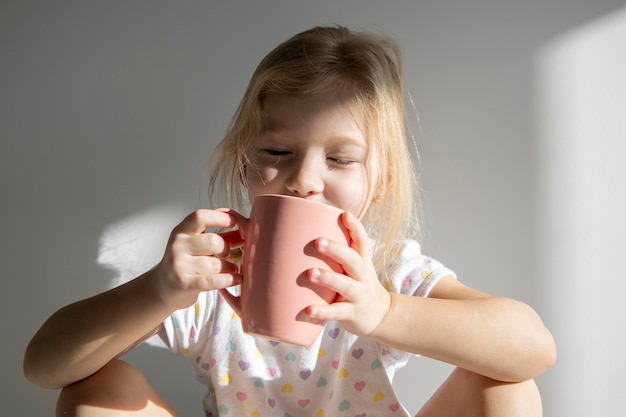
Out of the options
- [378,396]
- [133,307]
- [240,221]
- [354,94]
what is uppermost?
[354,94]

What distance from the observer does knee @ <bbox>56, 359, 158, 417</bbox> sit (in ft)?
2.88

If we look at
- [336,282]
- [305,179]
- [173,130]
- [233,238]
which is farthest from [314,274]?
[173,130]

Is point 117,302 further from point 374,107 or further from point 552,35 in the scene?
point 552,35

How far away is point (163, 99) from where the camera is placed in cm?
127

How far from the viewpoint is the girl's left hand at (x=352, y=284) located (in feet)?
2.43

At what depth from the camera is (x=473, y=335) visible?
88 cm

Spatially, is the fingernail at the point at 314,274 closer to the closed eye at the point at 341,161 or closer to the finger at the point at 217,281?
the finger at the point at 217,281

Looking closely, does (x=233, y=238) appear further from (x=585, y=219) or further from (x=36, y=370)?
(x=585, y=219)

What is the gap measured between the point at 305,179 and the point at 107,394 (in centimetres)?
39

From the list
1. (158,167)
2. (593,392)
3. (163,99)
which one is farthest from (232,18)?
(593,392)

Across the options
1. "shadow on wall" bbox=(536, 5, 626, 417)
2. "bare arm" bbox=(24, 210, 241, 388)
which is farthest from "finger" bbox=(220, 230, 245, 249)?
"shadow on wall" bbox=(536, 5, 626, 417)

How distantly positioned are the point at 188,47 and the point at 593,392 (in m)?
0.97

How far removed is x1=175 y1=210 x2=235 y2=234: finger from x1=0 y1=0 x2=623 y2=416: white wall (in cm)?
46

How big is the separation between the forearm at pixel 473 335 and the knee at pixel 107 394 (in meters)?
0.33
